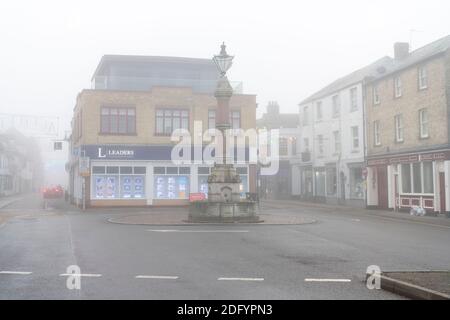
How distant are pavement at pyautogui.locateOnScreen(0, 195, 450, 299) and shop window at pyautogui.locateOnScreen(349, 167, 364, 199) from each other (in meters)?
16.6

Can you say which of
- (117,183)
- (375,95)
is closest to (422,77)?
(375,95)

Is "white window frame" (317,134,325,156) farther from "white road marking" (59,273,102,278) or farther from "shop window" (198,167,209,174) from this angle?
"white road marking" (59,273,102,278)

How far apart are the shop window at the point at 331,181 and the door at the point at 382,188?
7.29m

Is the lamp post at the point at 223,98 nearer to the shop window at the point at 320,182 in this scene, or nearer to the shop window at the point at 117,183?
the shop window at the point at 117,183

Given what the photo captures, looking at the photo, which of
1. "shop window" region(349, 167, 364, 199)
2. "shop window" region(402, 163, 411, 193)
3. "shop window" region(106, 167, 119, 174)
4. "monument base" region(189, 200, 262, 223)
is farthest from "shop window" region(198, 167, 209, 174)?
"monument base" region(189, 200, 262, 223)

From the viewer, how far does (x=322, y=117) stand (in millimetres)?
43469

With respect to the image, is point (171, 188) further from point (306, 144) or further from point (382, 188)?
point (382, 188)

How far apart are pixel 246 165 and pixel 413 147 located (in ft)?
44.9

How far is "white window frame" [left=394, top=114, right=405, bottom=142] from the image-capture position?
31.2 metres

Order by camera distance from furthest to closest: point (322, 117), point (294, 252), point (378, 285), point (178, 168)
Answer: point (322, 117) < point (178, 168) < point (294, 252) < point (378, 285)
